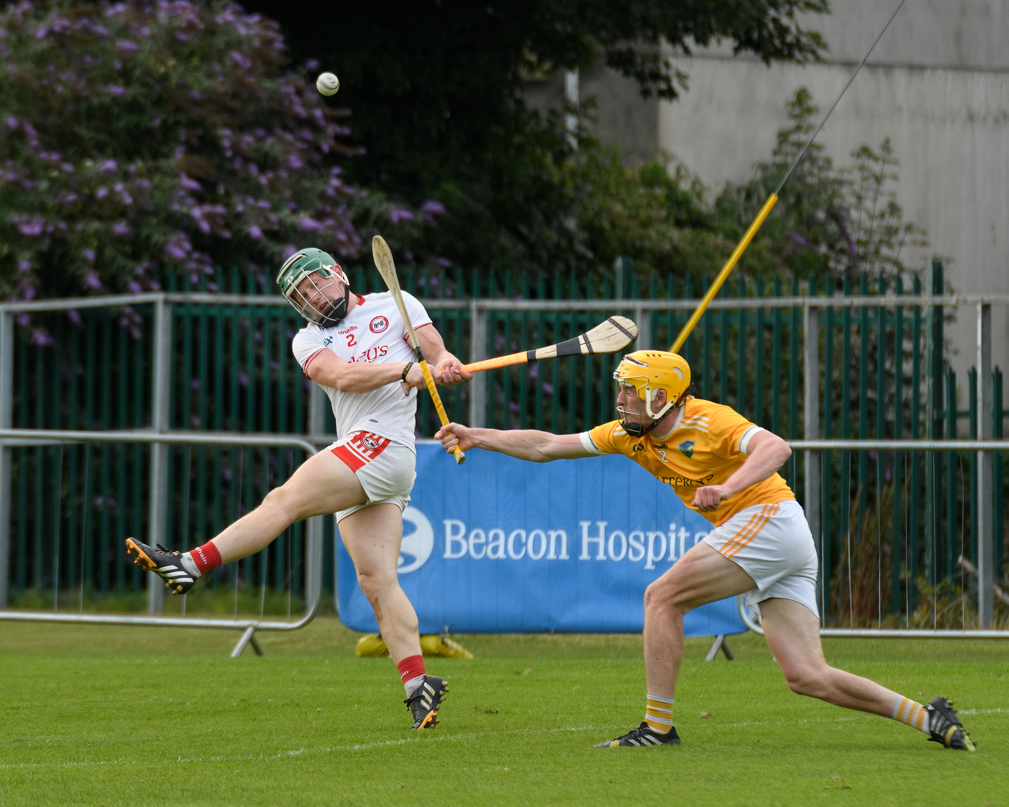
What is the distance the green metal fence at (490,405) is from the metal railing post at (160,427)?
0.58ft

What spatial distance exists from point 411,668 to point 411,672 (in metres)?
0.02

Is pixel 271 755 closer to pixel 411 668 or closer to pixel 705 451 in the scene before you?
pixel 411 668

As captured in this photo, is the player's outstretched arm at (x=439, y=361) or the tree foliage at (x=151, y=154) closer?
the player's outstretched arm at (x=439, y=361)

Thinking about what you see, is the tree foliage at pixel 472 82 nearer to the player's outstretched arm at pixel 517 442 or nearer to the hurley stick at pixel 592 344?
the hurley stick at pixel 592 344

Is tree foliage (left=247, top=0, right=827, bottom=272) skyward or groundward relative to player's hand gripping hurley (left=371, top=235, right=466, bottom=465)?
skyward

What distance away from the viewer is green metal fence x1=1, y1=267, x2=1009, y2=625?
10.1 meters

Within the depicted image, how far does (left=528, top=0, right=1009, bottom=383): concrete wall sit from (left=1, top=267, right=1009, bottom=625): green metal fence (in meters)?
9.23

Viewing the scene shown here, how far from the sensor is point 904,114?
73.3 ft

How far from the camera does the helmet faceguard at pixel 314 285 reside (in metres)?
6.37

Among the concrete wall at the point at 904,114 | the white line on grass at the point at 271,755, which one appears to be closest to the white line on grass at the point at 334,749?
the white line on grass at the point at 271,755

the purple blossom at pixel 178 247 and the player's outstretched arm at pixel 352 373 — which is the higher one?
the purple blossom at pixel 178 247

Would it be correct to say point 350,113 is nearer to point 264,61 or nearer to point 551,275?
point 264,61

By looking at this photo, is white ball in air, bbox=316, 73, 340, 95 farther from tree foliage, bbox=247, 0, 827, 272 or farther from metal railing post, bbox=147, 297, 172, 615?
tree foliage, bbox=247, 0, 827, 272

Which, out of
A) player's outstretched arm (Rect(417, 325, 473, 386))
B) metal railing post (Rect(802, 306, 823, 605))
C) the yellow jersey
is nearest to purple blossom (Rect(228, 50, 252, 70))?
metal railing post (Rect(802, 306, 823, 605))
